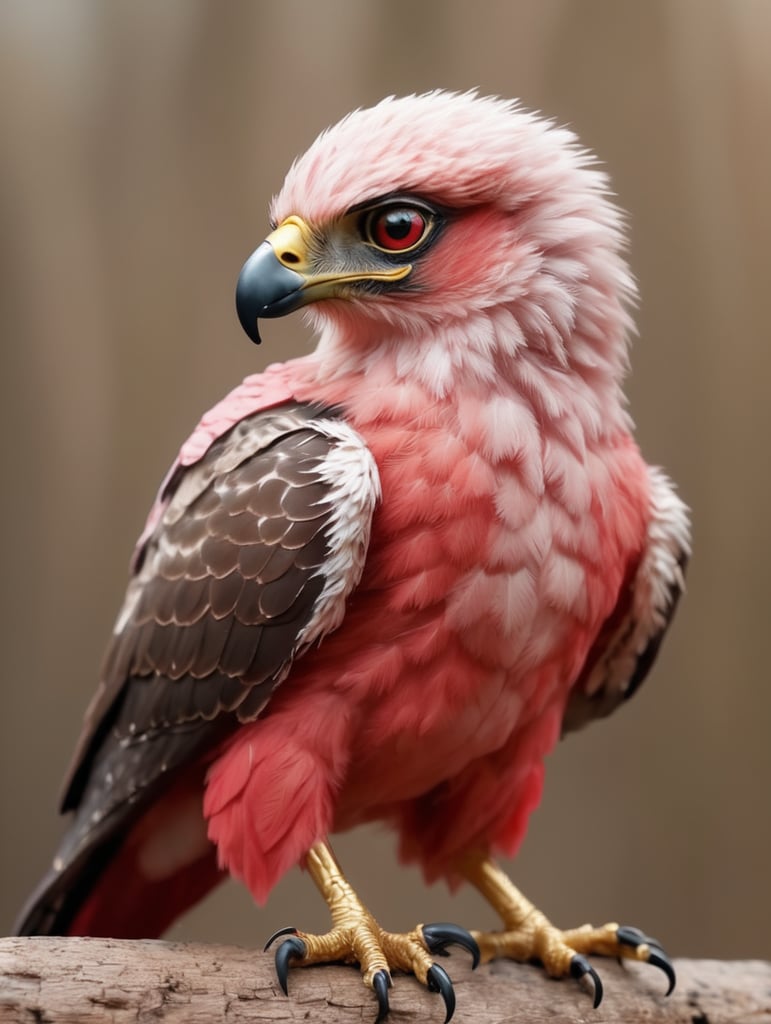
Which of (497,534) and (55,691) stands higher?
(497,534)

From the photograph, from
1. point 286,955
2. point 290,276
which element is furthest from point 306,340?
point 286,955

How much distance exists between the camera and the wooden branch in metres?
1.42

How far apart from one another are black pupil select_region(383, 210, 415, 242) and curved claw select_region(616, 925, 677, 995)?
3.93 ft

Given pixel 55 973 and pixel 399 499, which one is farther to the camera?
pixel 399 499

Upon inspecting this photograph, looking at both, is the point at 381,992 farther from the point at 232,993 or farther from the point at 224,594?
the point at 224,594

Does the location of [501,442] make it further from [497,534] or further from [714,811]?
[714,811]

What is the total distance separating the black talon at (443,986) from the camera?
5.18ft

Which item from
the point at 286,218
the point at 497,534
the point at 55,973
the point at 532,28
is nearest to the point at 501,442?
the point at 497,534

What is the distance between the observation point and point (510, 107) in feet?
5.81

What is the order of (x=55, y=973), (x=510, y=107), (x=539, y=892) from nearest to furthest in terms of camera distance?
1. (x=55, y=973)
2. (x=510, y=107)
3. (x=539, y=892)

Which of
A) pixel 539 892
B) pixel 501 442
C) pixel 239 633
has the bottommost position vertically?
pixel 539 892

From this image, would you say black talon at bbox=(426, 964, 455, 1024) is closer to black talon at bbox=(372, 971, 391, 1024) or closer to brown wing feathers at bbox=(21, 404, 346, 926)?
black talon at bbox=(372, 971, 391, 1024)

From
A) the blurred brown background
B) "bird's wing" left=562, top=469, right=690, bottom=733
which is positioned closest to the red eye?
"bird's wing" left=562, top=469, right=690, bottom=733

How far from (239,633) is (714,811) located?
2.12m
